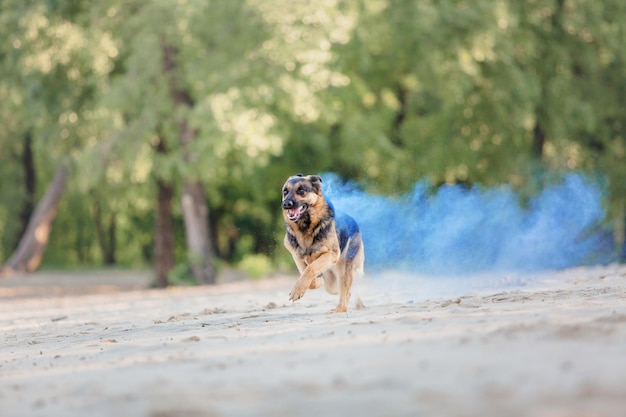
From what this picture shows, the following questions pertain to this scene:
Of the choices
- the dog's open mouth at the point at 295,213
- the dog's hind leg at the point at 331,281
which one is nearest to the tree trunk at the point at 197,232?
the dog's hind leg at the point at 331,281

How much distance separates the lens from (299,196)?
1209 centimetres

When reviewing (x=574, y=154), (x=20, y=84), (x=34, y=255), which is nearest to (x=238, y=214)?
(x=34, y=255)

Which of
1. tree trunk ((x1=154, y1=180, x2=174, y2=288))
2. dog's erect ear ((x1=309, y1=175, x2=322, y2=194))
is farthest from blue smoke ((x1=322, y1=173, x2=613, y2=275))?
tree trunk ((x1=154, y1=180, x2=174, y2=288))

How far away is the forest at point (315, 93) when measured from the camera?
26.9m

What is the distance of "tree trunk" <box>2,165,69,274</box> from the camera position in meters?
35.9

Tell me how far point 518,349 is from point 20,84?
89.3 ft

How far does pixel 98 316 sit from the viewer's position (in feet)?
56.7

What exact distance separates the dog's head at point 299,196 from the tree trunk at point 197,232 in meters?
17.4

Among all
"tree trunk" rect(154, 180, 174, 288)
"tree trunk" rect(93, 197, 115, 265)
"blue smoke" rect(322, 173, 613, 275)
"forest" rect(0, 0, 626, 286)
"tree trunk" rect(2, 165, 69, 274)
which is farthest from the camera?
"tree trunk" rect(93, 197, 115, 265)

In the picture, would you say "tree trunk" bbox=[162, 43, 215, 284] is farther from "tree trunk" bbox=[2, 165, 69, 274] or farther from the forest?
"tree trunk" bbox=[2, 165, 69, 274]

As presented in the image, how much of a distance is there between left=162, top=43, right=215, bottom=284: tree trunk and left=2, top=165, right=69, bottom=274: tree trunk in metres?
7.00

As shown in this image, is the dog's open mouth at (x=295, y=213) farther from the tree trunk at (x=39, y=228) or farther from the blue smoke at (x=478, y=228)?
the tree trunk at (x=39, y=228)

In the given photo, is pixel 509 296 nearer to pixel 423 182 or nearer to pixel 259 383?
pixel 259 383

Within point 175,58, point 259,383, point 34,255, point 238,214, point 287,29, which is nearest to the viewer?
point 259,383
